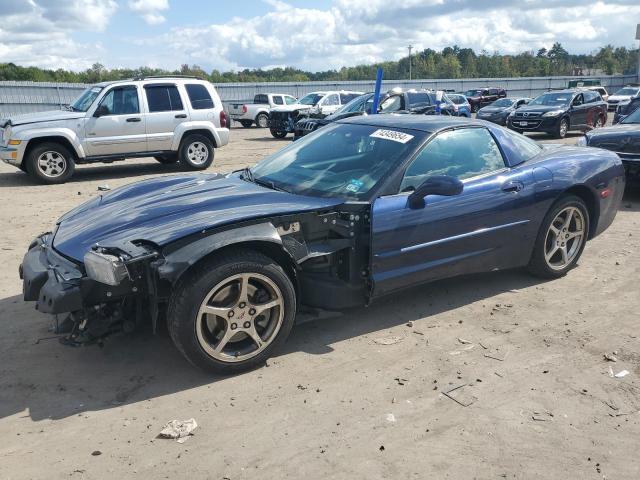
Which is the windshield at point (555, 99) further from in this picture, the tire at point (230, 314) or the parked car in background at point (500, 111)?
the tire at point (230, 314)

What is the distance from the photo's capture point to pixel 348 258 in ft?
12.6

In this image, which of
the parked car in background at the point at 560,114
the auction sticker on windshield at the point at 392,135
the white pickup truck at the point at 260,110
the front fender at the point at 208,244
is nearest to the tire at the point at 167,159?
the auction sticker on windshield at the point at 392,135

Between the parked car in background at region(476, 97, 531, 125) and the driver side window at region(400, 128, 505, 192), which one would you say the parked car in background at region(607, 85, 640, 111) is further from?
the driver side window at region(400, 128, 505, 192)

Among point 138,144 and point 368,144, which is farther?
point 138,144

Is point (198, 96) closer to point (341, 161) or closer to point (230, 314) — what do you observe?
point (341, 161)

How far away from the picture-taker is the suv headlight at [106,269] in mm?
3051

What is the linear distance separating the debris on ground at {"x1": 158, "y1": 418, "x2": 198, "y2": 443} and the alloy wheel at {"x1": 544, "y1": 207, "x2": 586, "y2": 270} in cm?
350

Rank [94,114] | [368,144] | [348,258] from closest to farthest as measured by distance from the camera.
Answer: [348,258] → [368,144] → [94,114]

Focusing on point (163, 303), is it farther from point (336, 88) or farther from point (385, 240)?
point (336, 88)

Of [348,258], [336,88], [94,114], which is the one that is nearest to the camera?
[348,258]

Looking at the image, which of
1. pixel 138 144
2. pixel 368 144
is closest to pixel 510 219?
pixel 368 144

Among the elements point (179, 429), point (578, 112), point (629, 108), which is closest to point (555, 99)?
point (578, 112)

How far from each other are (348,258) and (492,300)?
163 cm

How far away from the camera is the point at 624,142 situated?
8367mm
